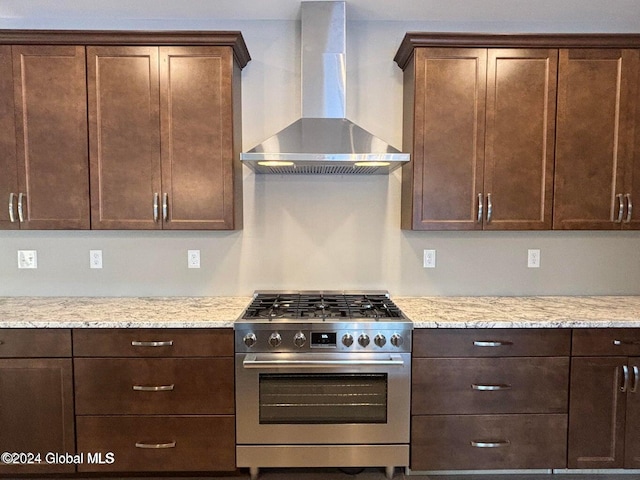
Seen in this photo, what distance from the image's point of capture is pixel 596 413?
2.02 metres

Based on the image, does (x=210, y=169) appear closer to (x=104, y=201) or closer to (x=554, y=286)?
(x=104, y=201)

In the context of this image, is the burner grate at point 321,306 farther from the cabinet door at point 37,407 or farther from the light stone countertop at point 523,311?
the cabinet door at point 37,407

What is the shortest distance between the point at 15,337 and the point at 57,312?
0.22 meters

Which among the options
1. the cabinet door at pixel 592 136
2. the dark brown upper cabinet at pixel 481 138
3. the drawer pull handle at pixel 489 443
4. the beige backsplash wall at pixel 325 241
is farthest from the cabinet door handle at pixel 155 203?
the cabinet door at pixel 592 136

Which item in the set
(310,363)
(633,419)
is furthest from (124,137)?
(633,419)

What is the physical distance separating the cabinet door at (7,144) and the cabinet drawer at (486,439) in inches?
102

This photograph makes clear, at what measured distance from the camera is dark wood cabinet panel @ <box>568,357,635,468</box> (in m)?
2.00

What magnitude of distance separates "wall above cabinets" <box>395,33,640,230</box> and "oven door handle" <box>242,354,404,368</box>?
81 cm

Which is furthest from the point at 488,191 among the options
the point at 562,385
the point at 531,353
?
the point at 562,385

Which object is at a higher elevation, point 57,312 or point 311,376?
point 57,312

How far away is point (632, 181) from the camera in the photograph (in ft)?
7.38

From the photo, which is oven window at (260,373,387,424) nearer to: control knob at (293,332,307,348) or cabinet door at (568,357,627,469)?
control knob at (293,332,307,348)

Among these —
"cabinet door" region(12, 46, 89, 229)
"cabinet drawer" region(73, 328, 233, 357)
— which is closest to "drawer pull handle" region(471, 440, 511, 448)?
"cabinet drawer" region(73, 328, 233, 357)

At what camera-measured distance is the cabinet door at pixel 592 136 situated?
7.21ft
